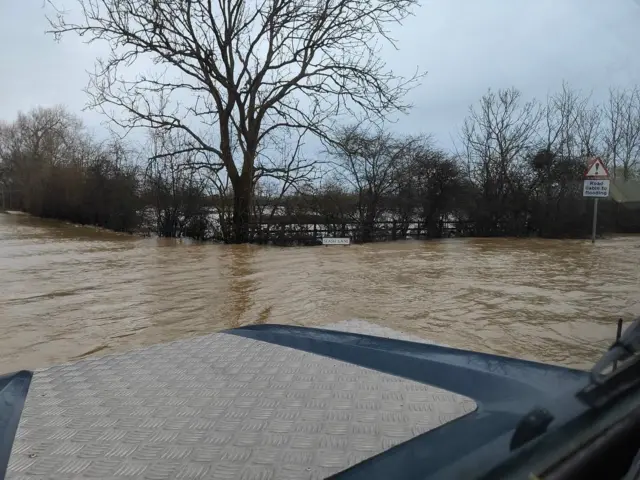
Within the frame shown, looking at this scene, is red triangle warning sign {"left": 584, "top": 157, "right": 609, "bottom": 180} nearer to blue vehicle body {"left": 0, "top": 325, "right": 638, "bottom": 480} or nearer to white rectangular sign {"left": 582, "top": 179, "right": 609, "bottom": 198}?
white rectangular sign {"left": 582, "top": 179, "right": 609, "bottom": 198}

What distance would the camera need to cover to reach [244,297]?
7000 millimetres

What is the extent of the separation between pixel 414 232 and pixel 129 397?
18.4m

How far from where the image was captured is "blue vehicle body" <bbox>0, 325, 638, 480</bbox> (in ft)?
A: 3.59

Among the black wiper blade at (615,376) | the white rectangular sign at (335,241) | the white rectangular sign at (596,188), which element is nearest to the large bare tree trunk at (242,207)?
the white rectangular sign at (335,241)

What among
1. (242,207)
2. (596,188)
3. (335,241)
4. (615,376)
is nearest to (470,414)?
(615,376)

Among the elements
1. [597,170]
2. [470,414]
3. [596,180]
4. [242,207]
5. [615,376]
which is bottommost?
[470,414]

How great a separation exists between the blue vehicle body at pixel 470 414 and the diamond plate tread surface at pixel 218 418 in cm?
5

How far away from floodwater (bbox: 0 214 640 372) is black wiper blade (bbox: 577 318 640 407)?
0.80 metres

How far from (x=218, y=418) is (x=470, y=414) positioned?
2.31 ft

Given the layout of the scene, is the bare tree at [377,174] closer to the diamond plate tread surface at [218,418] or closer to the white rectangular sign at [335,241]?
the white rectangular sign at [335,241]

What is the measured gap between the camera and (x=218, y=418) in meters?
1.36

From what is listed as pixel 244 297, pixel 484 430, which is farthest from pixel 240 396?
pixel 244 297

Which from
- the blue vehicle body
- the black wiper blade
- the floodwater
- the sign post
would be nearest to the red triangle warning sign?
the sign post

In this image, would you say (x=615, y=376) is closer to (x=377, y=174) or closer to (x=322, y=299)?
(x=322, y=299)
